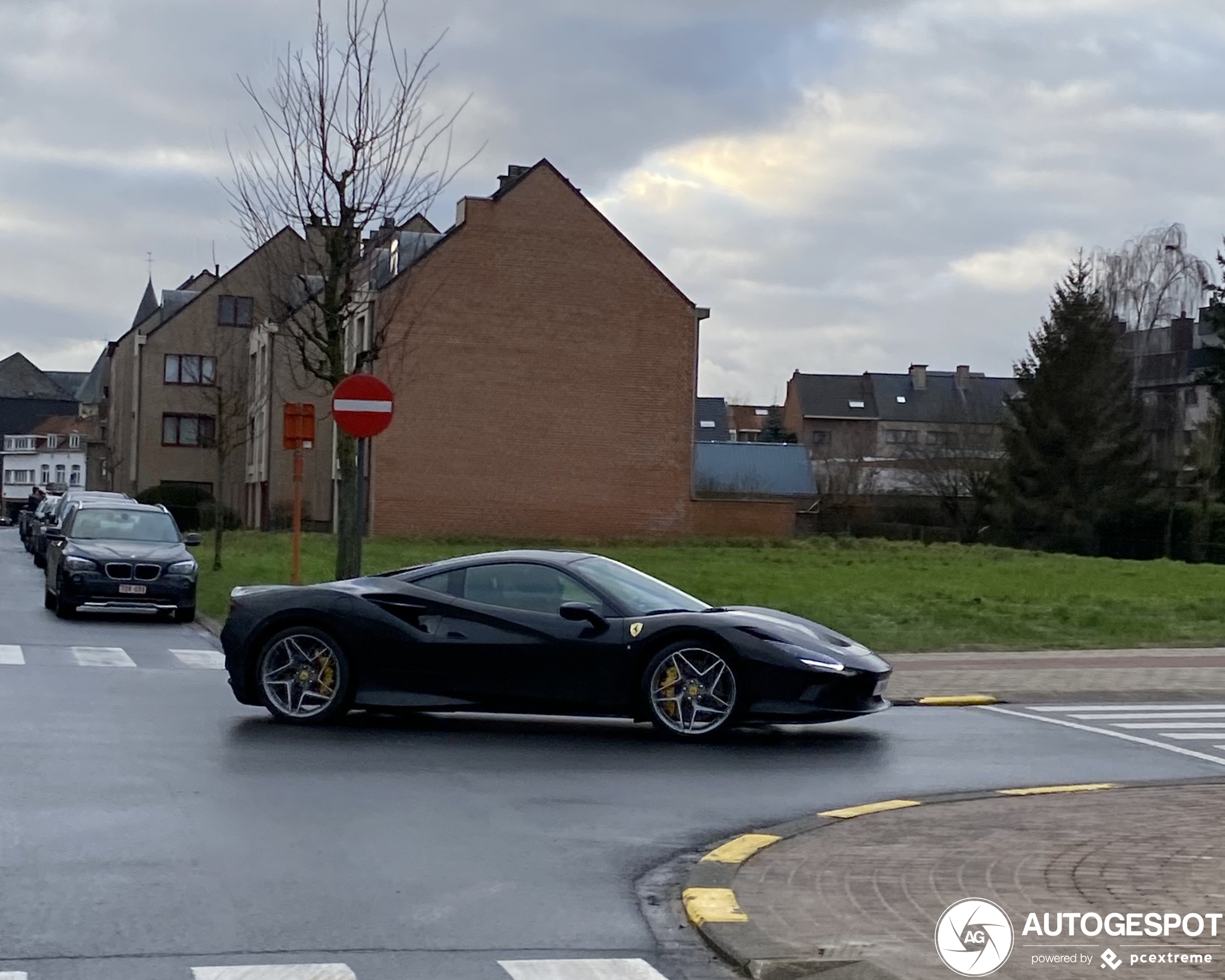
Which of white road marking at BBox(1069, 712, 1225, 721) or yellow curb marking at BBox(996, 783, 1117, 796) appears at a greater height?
yellow curb marking at BBox(996, 783, 1117, 796)

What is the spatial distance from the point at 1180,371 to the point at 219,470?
58.3 metres

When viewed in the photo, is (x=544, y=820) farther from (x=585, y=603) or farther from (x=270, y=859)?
(x=585, y=603)

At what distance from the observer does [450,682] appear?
11.8 metres

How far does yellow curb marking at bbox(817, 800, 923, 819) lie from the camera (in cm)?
873

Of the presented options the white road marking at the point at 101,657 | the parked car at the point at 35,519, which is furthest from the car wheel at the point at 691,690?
the parked car at the point at 35,519

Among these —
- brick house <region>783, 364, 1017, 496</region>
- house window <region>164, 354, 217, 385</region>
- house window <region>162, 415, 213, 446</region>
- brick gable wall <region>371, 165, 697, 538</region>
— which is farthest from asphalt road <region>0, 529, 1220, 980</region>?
brick house <region>783, 364, 1017, 496</region>

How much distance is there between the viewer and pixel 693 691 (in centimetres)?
1163

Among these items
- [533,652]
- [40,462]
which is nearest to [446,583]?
[533,652]

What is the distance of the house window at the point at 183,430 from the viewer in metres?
77.1

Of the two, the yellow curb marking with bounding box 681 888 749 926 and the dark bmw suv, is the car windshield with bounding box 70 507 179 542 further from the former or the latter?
the yellow curb marking with bounding box 681 888 749 926

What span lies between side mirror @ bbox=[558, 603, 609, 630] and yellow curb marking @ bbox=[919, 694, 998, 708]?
3897 millimetres

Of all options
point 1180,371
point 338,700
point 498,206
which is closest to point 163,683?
point 338,700

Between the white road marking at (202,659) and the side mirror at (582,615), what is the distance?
526cm

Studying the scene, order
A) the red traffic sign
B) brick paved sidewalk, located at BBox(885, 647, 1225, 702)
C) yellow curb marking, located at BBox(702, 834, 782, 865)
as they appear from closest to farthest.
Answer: yellow curb marking, located at BBox(702, 834, 782, 865)
brick paved sidewalk, located at BBox(885, 647, 1225, 702)
the red traffic sign
